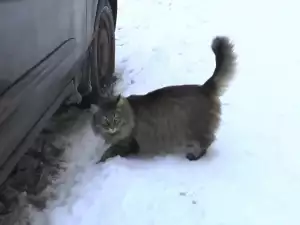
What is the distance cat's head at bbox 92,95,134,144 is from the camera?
10.4 ft

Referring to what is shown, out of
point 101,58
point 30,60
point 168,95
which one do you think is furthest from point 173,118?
point 30,60

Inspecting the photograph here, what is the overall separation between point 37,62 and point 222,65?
1.22 m

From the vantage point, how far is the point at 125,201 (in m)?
2.85

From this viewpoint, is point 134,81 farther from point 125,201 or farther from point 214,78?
point 125,201

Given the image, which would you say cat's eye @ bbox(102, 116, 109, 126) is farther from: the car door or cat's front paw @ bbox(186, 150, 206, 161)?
cat's front paw @ bbox(186, 150, 206, 161)

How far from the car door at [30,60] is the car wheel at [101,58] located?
0.70 metres

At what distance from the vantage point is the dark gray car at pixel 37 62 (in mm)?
2006

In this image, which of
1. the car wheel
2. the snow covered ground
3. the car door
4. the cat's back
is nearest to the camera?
the car door

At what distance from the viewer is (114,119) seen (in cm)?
317

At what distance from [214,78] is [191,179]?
589 mm

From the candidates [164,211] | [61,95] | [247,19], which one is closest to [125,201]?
[164,211]

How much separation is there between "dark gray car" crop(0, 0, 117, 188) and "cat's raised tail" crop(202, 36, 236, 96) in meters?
0.77

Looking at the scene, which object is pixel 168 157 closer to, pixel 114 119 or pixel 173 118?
pixel 173 118

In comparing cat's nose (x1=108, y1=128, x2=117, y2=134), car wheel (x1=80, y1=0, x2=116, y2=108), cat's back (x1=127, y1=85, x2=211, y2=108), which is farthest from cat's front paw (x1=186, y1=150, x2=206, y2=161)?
car wheel (x1=80, y1=0, x2=116, y2=108)
